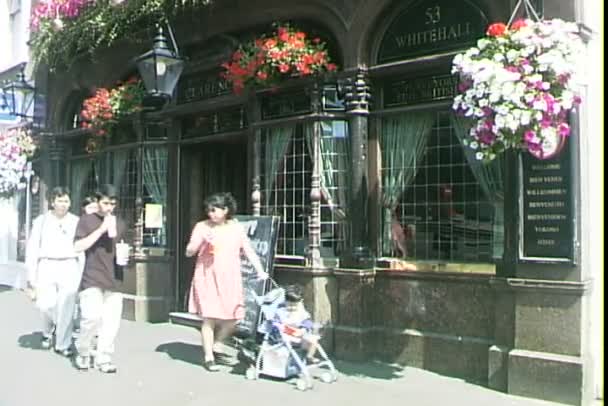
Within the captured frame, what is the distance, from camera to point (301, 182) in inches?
325

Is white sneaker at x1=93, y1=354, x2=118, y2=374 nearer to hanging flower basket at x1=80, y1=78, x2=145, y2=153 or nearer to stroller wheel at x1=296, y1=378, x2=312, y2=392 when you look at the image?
stroller wheel at x1=296, y1=378, x2=312, y2=392

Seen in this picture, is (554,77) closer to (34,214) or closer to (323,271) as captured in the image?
(323,271)

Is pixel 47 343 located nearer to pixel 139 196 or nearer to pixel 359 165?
pixel 139 196

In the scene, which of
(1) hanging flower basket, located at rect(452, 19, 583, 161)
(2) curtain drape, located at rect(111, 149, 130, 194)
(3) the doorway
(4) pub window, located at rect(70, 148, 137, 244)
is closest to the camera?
(1) hanging flower basket, located at rect(452, 19, 583, 161)

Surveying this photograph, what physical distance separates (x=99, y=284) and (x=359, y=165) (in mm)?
3037

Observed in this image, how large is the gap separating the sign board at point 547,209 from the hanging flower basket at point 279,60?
9.01 ft

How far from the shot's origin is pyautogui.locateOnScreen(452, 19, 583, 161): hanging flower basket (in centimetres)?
520

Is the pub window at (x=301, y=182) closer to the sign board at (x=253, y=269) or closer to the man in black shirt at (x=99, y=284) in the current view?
the sign board at (x=253, y=269)

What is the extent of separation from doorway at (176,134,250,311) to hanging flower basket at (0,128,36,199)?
4351 mm

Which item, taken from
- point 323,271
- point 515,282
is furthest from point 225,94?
point 515,282

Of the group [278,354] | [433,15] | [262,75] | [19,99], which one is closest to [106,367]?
[278,354]

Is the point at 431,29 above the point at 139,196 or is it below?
above

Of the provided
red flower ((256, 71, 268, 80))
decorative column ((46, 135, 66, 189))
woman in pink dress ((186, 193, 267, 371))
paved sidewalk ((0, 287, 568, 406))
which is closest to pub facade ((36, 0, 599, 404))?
red flower ((256, 71, 268, 80))

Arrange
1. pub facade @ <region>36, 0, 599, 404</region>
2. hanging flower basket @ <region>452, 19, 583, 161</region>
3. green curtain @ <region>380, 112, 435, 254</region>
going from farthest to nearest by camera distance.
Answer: green curtain @ <region>380, 112, 435, 254</region>
pub facade @ <region>36, 0, 599, 404</region>
hanging flower basket @ <region>452, 19, 583, 161</region>
